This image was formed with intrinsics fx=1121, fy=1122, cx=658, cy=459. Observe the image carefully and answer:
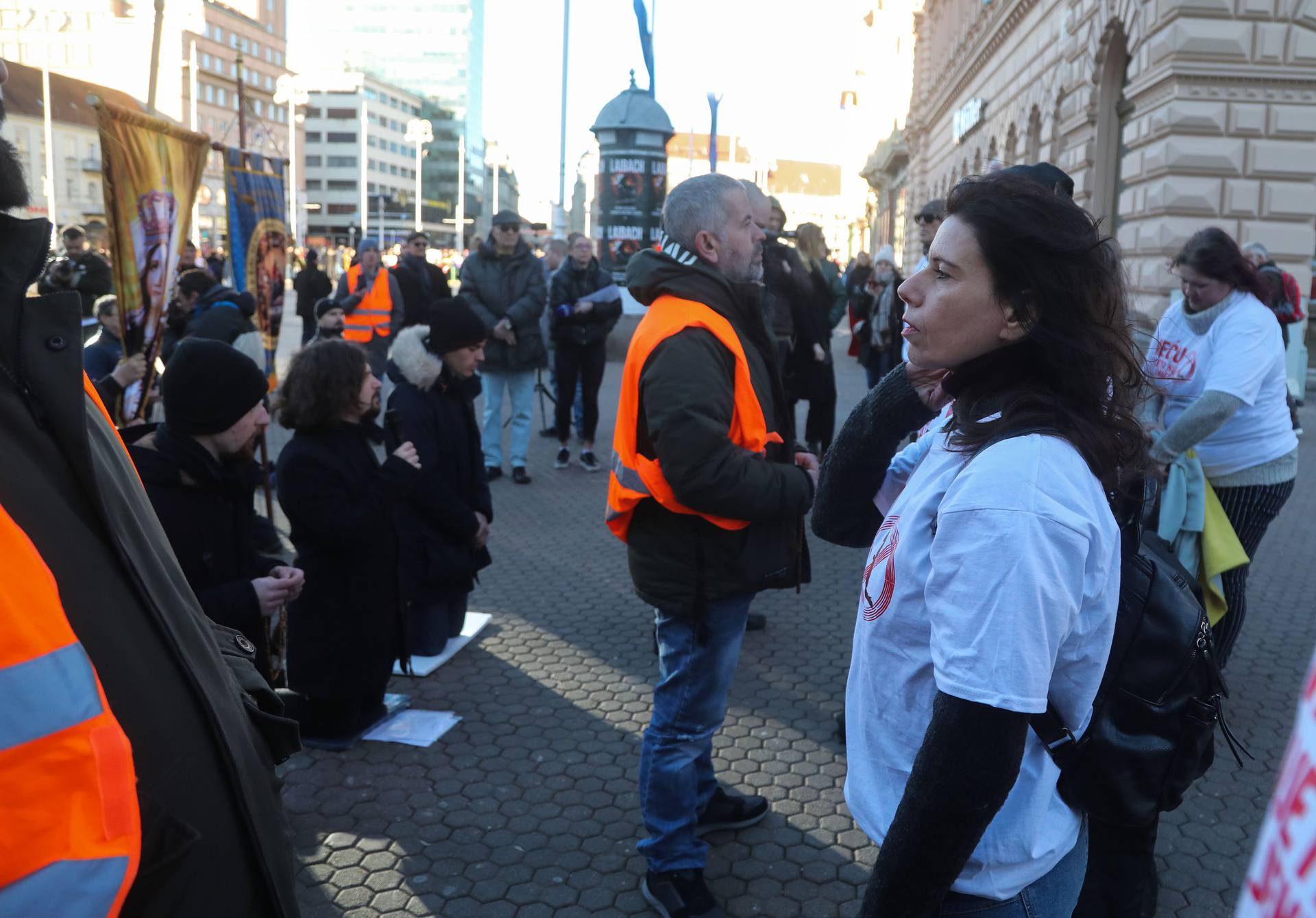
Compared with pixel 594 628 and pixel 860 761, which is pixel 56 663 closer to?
pixel 860 761

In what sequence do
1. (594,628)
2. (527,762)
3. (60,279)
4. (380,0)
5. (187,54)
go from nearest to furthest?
(527,762) → (594,628) → (60,279) → (187,54) → (380,0)

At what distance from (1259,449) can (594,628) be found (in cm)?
311

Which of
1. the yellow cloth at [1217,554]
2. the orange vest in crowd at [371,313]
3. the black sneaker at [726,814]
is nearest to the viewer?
the black sneaker at [726,814]

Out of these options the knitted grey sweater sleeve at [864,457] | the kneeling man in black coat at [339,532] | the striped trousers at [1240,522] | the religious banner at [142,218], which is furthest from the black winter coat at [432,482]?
the striped trousers at [1240,522]

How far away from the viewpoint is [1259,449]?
14.6ft

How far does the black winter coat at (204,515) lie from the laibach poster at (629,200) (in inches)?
569

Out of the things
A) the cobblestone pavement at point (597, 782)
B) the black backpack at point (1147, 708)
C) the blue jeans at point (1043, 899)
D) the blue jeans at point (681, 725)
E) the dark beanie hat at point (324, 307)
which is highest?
the dark beanie hat at point (324, 307)

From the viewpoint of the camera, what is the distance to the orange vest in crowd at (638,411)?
301 centimetres

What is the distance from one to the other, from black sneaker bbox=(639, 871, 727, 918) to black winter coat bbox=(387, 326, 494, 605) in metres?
A: 2.06

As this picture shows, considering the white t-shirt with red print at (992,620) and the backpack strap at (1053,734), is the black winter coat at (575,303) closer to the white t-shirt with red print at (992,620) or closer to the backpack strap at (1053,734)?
the white t-shirt with red print at (992,620)

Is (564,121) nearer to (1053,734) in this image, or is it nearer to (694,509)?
(694,509)

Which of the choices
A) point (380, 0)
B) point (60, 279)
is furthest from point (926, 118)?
point (380, 0)

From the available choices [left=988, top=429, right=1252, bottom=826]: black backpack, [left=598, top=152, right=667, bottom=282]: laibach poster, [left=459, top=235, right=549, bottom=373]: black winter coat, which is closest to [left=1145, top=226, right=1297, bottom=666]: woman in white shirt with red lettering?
[left=988, top=429, right=1252, bottom=826]: black backpack

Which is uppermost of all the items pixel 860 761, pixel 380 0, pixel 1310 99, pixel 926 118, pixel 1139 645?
pixel 380 0
